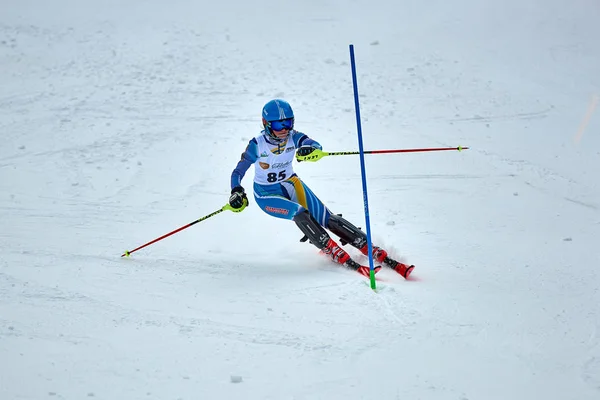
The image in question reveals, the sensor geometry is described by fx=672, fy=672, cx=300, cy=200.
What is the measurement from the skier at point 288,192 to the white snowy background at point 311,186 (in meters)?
0.27

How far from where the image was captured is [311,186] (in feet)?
27.9

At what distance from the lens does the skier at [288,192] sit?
607 centimetres

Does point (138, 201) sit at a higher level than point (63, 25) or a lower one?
lower

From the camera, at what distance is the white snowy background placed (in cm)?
446

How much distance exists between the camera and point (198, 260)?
642 centimetres

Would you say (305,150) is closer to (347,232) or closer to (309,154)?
(309,154)

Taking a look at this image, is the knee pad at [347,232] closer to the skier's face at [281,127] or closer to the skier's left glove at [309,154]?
the skier's left glove at [309,154]

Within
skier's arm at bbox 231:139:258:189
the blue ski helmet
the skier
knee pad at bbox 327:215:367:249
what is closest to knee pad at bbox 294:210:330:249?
the skier

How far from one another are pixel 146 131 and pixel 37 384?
6141mm

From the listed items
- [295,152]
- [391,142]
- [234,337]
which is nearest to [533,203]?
[391,142]

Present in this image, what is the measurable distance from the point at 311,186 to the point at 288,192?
6.51 ft

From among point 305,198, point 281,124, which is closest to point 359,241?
point 305,198

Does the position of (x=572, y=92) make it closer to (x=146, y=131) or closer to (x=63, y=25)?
(x=146, y=131)

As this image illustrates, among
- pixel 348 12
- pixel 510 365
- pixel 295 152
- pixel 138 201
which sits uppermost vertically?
pixel 348 12
